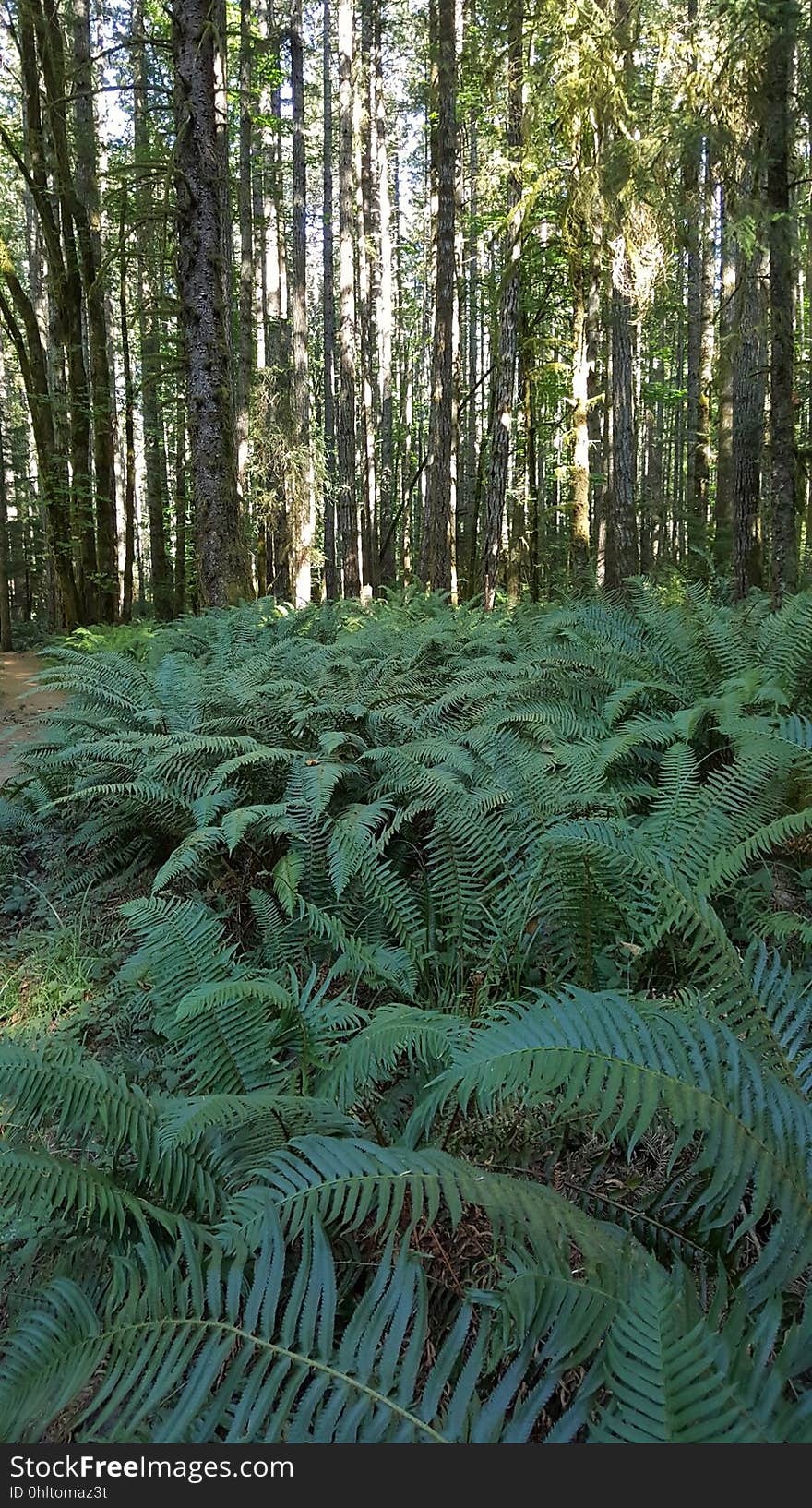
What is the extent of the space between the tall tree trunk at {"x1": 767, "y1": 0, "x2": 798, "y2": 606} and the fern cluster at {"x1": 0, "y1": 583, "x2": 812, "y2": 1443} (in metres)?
2.24

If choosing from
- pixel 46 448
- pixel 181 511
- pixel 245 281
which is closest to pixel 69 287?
pixel 46 448

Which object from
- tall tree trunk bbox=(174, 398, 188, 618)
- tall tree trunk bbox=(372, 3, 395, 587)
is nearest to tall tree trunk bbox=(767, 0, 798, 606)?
tall tree trunk bbox=(372, 3, 395, 587)

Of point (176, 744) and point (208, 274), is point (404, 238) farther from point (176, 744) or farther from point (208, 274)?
point (176, 744)

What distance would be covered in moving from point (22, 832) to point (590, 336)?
30.9ft

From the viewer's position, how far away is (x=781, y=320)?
595 centimetres

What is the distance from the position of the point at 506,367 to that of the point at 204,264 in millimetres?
4063

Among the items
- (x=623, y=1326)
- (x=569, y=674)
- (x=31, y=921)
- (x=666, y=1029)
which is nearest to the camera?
(x=623, y=1326)

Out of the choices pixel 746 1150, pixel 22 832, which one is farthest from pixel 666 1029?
pixel 22 832

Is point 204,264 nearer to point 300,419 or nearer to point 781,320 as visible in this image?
point 781,320

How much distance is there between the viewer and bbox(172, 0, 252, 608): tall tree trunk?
6688 mm

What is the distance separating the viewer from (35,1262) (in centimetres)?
194

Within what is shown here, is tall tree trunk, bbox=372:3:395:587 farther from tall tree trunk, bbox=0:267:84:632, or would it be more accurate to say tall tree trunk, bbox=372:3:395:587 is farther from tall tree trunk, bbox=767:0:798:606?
tall tree trunk, bbox=767:0:798:606

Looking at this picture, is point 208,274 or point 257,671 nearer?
point 257,671

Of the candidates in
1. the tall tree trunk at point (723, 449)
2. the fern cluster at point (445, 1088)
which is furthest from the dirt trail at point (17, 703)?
the tall tree trunk at point (723, 449)
